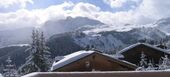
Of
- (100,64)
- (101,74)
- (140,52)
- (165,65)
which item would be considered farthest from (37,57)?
(101,74)

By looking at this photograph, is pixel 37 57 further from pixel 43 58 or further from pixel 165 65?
pixel 165 65

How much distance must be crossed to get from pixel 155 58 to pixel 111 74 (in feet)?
111

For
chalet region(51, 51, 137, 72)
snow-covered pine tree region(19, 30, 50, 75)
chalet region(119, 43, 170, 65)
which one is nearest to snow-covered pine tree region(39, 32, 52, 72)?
snow-covered pine tree region(19, 30, 50, 75)

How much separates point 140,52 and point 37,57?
1493cm

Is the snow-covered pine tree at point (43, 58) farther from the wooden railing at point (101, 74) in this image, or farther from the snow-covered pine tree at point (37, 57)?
the wooden railing at point (101, 74)

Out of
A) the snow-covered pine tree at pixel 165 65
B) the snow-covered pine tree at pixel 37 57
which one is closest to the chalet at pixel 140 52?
the snow-covered pine tree at pixel 37 57

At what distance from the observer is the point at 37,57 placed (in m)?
49.9

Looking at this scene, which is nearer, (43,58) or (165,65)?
(165,65)

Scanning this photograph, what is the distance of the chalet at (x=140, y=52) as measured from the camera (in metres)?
39.0

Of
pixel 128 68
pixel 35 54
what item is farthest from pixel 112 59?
pixel 35 54

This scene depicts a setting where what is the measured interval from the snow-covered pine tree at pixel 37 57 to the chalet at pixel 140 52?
11.5 metres

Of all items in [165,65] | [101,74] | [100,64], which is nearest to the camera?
[101,74]

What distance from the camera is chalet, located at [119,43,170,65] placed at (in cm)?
3903

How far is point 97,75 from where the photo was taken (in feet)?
19.8
